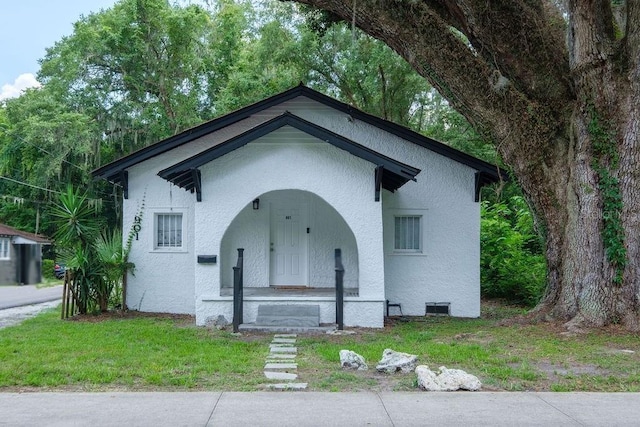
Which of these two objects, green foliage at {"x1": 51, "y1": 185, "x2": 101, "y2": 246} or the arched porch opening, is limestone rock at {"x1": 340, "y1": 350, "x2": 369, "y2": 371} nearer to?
the arched porch opening

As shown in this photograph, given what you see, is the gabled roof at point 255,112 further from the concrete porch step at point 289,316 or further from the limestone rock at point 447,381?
the limestone rock at point 447,381

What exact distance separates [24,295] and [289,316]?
5.56m

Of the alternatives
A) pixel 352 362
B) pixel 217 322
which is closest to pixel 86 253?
pixel 217 322

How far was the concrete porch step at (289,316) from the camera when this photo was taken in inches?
423

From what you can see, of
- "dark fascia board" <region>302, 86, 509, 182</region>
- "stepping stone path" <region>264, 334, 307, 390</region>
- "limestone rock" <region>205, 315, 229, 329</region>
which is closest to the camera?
"stepping stone path" <region>264, 334, 307, 390</region>

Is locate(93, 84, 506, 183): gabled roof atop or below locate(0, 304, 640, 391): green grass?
atop

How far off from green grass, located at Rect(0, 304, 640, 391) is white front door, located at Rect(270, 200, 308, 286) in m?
3.00

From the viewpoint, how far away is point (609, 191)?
9938 mm

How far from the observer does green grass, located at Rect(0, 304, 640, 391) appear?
6688 mm

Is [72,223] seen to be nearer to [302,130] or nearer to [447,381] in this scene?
[302,130]

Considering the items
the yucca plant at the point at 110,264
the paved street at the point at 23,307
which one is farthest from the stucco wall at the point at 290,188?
the paved street at the point at 23,307

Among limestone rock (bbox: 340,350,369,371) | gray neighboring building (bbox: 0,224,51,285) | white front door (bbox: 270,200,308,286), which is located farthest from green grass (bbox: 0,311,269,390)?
white front door (bbox: 270,200,308,286)

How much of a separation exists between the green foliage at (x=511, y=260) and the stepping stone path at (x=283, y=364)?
840 centimetres

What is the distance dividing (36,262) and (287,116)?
20.7 feet
